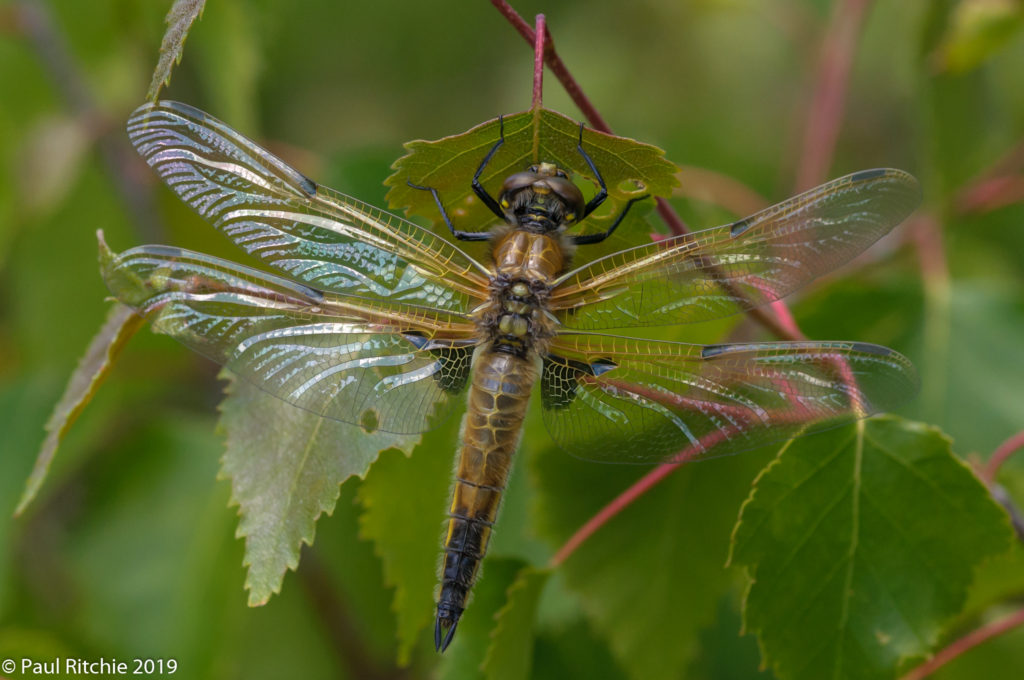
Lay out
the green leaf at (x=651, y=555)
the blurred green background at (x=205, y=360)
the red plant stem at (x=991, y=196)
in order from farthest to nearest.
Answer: the red plant stem at (x=991, y=196) < the blurred green background at (x=205, y=360) < the green leaf at (x=651, y=555)

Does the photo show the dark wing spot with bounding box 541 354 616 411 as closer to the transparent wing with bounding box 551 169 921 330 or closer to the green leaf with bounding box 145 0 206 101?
the transparent wing with bounding box 551 169 921 330

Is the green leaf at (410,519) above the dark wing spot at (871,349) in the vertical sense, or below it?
below

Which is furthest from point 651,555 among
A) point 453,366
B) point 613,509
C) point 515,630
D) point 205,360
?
point 205,360

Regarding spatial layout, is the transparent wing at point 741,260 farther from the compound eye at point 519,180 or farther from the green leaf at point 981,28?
the green leaf at point 981,28

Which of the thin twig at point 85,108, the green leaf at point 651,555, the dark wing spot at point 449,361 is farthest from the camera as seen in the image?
the thin twig at point 85,108

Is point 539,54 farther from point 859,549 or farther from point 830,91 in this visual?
point 830,91

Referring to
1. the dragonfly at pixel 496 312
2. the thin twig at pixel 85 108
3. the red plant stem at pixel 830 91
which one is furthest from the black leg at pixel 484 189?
the thin twig at pixel 85 108

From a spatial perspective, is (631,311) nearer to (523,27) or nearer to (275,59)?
(523,27)
